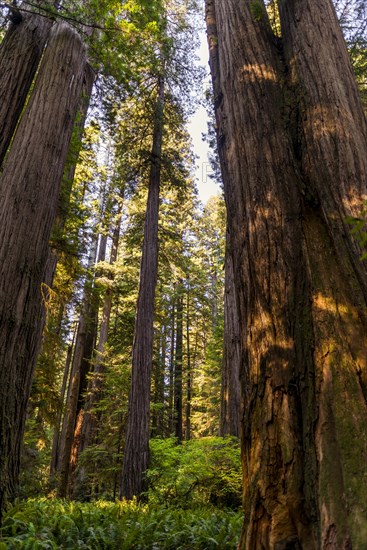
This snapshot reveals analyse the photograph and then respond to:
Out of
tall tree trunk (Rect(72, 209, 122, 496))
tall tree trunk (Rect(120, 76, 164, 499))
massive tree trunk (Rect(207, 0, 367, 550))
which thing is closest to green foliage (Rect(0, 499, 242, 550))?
massive tree trunk (Rect(207, 0, 367, 550))

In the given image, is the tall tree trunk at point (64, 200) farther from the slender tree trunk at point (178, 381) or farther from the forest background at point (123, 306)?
the slender tree trunk at point (178, 381)

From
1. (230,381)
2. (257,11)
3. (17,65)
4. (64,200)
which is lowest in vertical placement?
(230,381)

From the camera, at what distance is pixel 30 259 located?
4098 mm

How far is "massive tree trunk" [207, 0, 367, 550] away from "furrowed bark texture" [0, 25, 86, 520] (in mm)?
2179

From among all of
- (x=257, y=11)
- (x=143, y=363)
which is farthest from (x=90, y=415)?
(x=257, y=11)

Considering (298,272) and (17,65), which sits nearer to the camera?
(298,272)

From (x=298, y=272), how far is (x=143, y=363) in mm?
7490

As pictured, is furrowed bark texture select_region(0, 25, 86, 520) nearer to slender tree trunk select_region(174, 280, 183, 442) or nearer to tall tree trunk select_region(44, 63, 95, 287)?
tall tree trunk select_region(44, 63, 95, 287)

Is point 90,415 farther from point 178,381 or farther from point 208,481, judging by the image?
point 178,381

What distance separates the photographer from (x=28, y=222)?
4223 mm

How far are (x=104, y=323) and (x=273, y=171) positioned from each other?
1385 centimetres

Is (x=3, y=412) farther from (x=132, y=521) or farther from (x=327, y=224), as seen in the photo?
(x=327, y=224)

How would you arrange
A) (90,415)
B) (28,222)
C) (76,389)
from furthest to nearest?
Answer: (90,415) → (76,389) → (28,222)

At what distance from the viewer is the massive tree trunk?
196 centimetres
